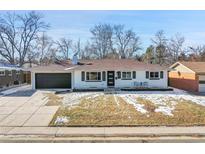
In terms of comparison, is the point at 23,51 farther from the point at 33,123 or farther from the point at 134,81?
the point at 33,123

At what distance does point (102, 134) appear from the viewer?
9.86 m

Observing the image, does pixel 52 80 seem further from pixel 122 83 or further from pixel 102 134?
pixel 102 134

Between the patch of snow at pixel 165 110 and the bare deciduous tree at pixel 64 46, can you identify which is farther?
the bare deciduous tree at pixel 64 46

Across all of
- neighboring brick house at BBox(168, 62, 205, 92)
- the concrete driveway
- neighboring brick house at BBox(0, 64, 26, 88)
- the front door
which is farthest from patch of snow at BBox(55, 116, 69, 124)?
neighboring brick house at BBox(0, 64, 26, 88)

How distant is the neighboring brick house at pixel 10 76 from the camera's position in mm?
30003

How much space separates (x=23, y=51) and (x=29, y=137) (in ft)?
142

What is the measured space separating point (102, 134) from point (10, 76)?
26.0 metres

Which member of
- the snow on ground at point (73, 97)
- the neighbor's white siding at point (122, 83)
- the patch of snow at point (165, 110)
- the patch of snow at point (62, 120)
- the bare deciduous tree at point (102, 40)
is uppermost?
the bare deciduous tree at point (102, 40)

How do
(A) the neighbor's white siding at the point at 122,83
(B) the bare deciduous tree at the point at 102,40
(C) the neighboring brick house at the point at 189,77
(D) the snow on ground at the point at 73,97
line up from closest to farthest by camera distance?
(D) the snow on ground at the point at 73,97 → (C) the neighboring brick house at the point at 189,77 → (A) the neighbor's white siding at the point at 122,83 → (B) the bare deciduous tree at the point at 102,40

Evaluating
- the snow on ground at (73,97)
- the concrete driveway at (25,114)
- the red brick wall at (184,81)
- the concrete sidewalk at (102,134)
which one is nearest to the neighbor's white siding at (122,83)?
the red brick wall at (184,81)

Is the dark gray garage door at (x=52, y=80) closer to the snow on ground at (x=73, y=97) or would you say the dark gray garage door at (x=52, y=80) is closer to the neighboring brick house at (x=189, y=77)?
the snow on ground at (x=73, y=97)

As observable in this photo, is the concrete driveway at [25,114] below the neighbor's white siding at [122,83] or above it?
below

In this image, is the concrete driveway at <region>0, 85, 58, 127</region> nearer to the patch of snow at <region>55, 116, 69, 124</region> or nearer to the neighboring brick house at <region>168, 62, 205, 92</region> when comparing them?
the patch of snow at <region>55, 116, 69, 124</region>
